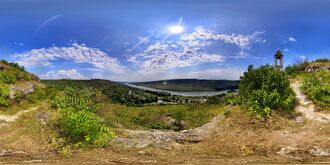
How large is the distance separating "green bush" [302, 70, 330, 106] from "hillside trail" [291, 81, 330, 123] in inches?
13.1

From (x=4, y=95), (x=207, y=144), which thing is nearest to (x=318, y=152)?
(x=207, y=144)

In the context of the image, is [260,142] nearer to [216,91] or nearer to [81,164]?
[81,164]

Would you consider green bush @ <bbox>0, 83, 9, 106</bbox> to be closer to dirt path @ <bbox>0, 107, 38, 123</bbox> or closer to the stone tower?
dirt path @ <bbox>0, 107, 38, 123</bbox>

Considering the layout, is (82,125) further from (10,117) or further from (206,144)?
(206,144)

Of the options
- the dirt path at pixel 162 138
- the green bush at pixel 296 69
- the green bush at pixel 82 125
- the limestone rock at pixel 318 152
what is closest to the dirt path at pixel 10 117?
the green bush at pixel 82 125

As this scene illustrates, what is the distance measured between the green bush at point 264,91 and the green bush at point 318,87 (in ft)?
3.98

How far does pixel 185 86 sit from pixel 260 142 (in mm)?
33455

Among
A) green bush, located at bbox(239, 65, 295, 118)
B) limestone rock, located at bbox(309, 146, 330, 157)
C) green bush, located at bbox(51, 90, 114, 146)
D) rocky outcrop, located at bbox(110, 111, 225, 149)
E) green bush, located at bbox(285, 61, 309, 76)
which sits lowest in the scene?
limestone rock, located at bbox(309, 146, 330, 157)

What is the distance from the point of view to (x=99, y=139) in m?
18.3

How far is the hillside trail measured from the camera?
20422 mm

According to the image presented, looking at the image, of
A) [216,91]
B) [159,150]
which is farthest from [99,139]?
[216,91]

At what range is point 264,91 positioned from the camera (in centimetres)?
2164

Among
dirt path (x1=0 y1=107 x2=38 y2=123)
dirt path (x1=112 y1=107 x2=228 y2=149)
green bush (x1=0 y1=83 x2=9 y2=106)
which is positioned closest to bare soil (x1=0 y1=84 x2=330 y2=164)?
dirt path (x1=112 y1=107 x2=228 y2=149)

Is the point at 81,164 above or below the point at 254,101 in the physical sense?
below
